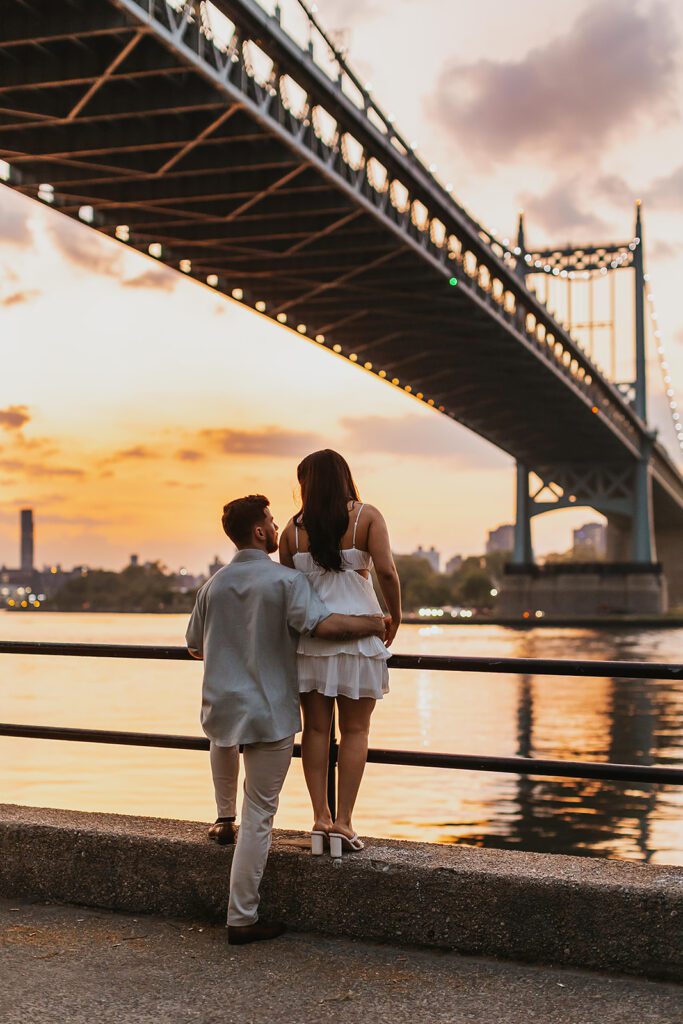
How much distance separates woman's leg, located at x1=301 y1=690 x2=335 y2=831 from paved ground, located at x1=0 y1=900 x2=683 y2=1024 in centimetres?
36

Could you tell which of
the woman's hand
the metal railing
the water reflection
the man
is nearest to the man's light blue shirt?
the man

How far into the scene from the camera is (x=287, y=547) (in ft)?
12.8

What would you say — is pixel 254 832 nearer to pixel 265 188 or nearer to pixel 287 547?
pixel 287 547

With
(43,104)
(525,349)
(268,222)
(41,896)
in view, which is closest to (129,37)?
(43,104)

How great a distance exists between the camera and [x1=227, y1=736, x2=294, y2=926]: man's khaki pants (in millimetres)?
3604

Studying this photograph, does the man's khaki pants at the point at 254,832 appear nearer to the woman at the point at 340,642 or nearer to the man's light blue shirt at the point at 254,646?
the man's light blue shirt at the point at 254,646

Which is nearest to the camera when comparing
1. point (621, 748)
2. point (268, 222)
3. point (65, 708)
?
point (621, 748)

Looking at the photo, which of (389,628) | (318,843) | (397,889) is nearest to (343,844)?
(318,843)

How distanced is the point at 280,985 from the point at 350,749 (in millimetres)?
750

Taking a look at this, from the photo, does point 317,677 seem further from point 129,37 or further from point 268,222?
point 268,222

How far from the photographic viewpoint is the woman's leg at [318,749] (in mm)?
3803

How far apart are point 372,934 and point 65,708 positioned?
25.9m

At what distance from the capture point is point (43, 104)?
2661cm

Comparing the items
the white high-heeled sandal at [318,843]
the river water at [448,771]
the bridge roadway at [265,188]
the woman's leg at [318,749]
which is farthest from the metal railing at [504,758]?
the bridge roadway at [265,188]
